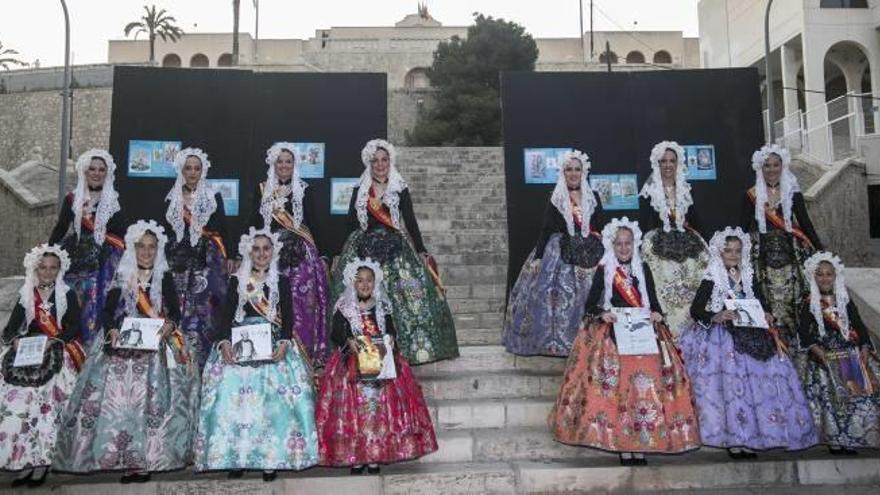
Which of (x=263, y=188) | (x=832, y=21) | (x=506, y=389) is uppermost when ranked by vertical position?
(x=832, y=21)

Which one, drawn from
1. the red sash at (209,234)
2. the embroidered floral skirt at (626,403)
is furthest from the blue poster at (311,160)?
the embroidered floral skirt at (626,403)

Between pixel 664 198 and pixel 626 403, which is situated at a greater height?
pixel 664 198

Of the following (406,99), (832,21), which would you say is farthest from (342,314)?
(406,99)

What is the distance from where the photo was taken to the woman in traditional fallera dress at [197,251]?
196 inches

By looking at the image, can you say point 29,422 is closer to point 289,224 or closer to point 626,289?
point 289,224

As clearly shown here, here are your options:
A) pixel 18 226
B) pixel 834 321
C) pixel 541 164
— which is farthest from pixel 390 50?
pixel 834 321

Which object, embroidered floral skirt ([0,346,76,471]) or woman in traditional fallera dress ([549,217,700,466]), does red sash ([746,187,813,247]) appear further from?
embroidered floral skirt ([0,346,76,471])

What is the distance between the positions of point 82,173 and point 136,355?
1697 millimetres

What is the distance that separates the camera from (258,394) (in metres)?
4.32

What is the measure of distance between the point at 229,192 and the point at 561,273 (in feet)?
13.9

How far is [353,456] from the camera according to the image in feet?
14.2

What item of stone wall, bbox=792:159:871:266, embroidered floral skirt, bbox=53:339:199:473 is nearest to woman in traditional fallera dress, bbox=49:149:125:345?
embroidered floral skirt, bbox=53:339:199:473

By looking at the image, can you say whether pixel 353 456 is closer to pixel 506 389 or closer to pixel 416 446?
pixel 416 446

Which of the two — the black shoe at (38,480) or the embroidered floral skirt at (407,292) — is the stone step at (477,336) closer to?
the embroidered floral skirt at (407,292)
